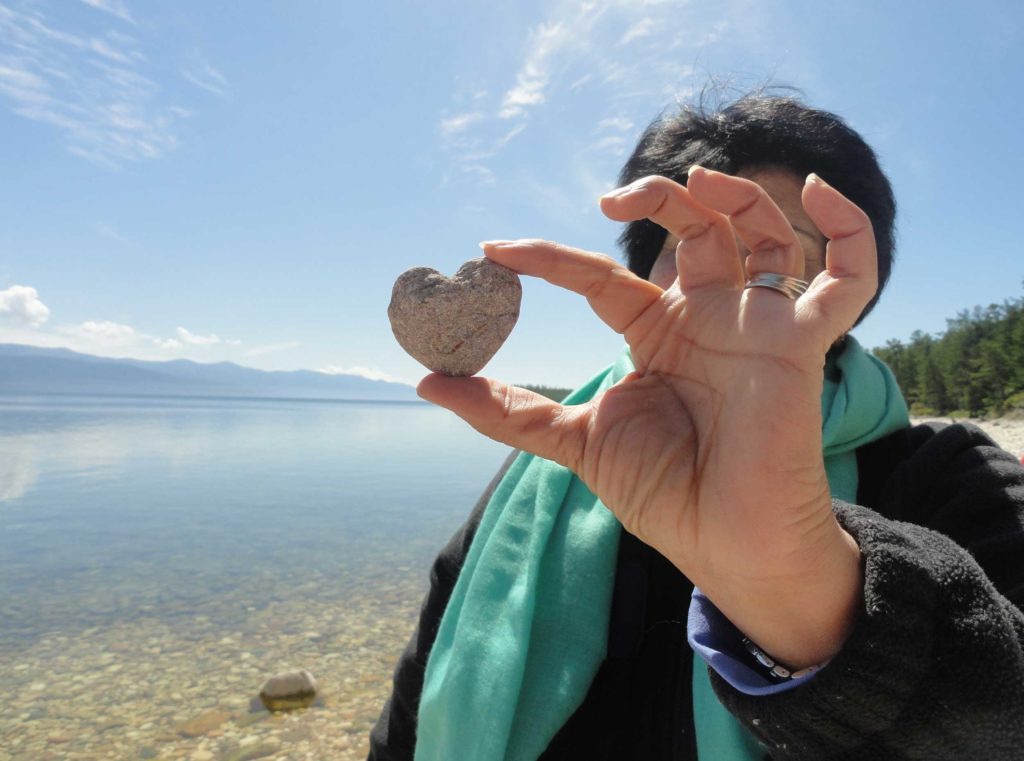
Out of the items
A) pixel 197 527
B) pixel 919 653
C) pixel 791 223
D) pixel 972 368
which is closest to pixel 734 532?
pixel 919 653

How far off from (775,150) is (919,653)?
1.77 m

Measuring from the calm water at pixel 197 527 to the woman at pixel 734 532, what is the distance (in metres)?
6.83

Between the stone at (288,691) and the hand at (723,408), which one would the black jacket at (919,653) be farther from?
the stone at (288,691)

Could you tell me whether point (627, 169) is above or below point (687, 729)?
above

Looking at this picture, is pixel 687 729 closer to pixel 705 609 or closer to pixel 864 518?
pixel 705 609

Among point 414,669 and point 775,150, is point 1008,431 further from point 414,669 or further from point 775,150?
point 414,669

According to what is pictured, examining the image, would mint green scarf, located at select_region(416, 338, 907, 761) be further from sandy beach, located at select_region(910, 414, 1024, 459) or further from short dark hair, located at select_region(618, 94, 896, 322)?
sandy beach, located at select_region(910, 414, 1024, 459)

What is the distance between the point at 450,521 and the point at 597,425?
39.6 feet

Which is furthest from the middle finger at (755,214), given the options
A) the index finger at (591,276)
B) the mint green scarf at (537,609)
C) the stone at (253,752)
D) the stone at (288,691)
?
the stone at (288,691)

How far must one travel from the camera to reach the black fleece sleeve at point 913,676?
109cm

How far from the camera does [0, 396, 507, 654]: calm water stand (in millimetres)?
8234

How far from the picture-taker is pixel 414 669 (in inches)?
88.0

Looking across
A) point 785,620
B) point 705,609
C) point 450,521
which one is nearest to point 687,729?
point 705,609

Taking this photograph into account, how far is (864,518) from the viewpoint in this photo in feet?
4.05
